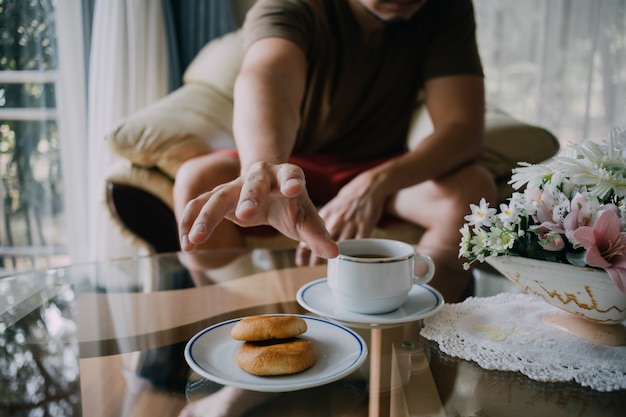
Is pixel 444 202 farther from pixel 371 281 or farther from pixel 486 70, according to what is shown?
pixel 486 70

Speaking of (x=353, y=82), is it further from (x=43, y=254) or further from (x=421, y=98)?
(x=43, y=254)

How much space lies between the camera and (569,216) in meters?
0.61

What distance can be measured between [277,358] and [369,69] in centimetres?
129

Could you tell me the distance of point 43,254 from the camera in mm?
2365

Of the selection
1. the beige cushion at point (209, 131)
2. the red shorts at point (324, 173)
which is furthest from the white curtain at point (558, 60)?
the red shorts at point (324, 173)

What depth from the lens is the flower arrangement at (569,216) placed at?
581 millimetres

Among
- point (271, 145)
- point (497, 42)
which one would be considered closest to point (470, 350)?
point (271, 145)

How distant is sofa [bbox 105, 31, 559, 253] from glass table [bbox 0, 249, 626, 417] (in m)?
0.66

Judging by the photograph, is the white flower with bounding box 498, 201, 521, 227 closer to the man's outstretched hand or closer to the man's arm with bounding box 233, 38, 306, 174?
the man's outstretched hand

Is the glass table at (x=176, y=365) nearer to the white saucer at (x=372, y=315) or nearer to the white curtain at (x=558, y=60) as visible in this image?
the white saucer at (x=372, y=315)

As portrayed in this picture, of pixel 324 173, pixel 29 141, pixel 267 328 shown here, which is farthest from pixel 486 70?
pixel 267 328

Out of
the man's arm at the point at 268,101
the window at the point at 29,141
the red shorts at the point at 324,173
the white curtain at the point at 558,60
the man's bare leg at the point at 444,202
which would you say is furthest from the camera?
the white curtain at the point at 558,60

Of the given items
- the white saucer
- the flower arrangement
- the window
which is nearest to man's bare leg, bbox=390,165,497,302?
the white saucer

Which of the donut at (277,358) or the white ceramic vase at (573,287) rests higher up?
the white ceramic vase at (573,287)
